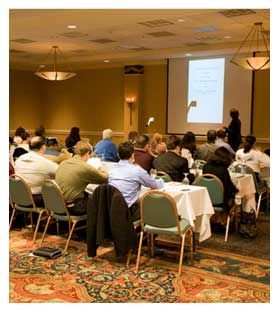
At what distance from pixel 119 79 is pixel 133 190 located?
9202 mm

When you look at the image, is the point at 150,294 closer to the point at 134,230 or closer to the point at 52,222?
the point at 134,230

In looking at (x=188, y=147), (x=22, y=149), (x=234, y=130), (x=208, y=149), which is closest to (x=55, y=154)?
(x=22, y=149)

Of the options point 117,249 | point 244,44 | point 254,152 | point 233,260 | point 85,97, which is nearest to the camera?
point 117,249

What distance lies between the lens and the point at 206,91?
1121 cm

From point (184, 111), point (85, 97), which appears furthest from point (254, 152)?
point (85, 97)

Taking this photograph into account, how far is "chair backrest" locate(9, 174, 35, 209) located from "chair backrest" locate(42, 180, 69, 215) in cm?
29

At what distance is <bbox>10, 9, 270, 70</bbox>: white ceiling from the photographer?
269 inches

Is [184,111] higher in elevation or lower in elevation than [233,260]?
higher

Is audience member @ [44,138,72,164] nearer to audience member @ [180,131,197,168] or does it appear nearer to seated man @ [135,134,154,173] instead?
seated man @ [135,134,154,173]

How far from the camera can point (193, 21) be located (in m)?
7.32

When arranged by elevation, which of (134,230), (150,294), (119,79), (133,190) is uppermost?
(119,79)

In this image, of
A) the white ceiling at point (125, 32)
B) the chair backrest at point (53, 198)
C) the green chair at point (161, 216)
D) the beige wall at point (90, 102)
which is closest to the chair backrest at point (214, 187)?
the green chair at point (161, 216)

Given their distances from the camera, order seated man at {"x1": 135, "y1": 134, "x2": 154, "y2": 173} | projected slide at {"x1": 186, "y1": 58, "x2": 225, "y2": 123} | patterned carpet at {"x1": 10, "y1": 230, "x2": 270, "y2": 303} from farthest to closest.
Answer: projected slide at {"x1": 186, "y1": 58, "x2": 225, "y2": 123}, seated man at {"x1": 135, "y1": 134, "x2": 154, "y2": 173}, patterned carpet at {"x1": 10, "y1": 230, "x2": 270, "y2": 303}

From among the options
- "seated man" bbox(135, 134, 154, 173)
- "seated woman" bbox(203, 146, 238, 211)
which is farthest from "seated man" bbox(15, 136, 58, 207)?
"seated woman" bbox(203, 146, 238, 211)
